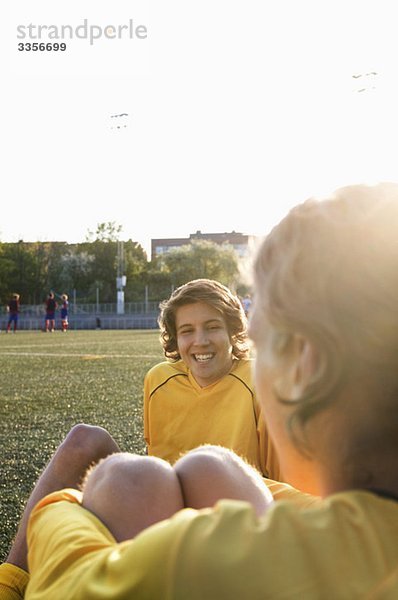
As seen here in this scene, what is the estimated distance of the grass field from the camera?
4.92 m

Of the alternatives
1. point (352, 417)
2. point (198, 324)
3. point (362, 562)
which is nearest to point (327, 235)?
point (352, 417)

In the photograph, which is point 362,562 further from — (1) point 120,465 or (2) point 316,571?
(1) point 120,465

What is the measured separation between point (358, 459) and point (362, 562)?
0.17m

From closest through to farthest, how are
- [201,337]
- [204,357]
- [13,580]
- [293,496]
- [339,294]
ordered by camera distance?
[339,294]
[293,496]
[13,580]
[204,357]
[201,337]

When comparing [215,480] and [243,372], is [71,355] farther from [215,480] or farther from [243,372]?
[215,480]

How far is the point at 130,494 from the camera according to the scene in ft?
5.21

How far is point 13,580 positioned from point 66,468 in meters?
0.41

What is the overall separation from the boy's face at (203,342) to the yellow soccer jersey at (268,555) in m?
A: 2.56

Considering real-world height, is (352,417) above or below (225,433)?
above

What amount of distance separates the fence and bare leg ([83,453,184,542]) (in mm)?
53462

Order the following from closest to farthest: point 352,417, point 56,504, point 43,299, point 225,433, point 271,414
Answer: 1. point 352,417
2. point 271,414
3. point 56,504
4. point 225,433
5. point 43,299

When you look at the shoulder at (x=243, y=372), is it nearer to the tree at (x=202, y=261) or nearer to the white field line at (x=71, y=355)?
the white field line at (x=71, y=355)

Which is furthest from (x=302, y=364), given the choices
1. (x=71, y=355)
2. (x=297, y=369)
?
(x=71, y=355)

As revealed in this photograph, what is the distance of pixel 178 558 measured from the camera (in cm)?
109
